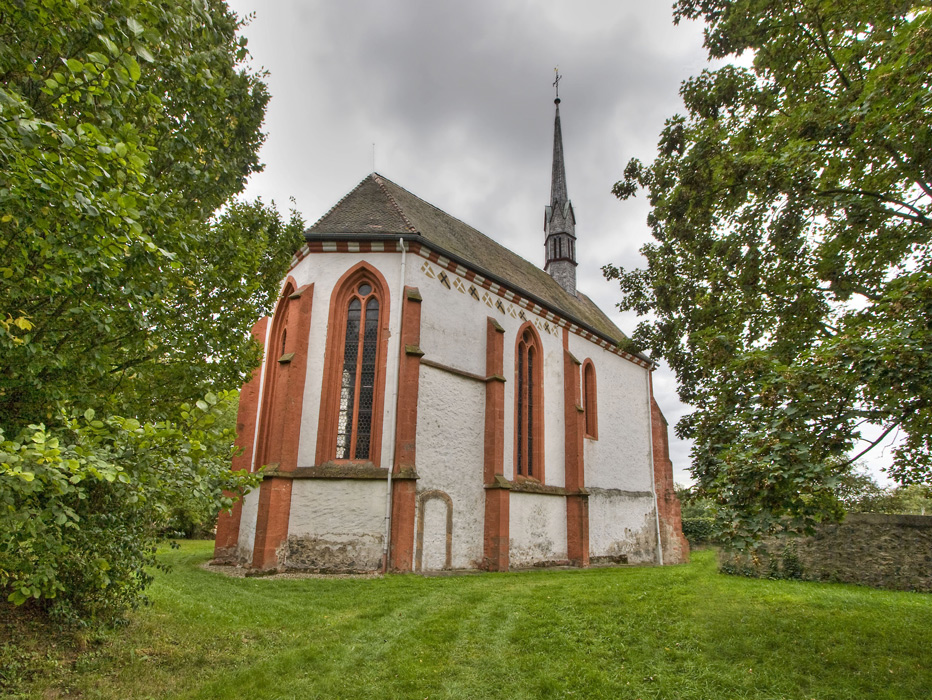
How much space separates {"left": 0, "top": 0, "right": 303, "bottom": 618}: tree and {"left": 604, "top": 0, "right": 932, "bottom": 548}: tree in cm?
483

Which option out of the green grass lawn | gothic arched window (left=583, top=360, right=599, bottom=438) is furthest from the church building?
the green grass lawn

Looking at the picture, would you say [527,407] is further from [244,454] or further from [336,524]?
[244,454]

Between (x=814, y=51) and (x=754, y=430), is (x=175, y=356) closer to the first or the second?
(x=754, y=430)

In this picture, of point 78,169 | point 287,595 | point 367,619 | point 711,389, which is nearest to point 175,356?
point 78,169

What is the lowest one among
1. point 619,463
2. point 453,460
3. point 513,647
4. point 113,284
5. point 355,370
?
point 513,647

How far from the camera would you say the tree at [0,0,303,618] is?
127 inches

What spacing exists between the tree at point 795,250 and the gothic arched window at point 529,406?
5790mm

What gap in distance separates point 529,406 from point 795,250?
404 inches

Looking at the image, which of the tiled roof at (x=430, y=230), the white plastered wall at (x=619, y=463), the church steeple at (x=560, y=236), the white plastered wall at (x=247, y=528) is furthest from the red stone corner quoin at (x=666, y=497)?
the white plastered wall at (x=247, y=528)

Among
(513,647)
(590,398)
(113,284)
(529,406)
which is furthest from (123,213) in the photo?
(590,398)

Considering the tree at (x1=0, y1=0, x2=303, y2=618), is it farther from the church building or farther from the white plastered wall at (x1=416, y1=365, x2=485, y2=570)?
the white plastered wall at (x1=416, y1=365, x2=485, y2=570)

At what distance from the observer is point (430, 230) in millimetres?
17547

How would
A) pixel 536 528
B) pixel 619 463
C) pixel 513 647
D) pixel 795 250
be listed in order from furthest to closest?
pixel 619 463
pixel 536 528
pixel 795 250
pixel 513 647

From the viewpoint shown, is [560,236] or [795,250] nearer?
[795,250]
